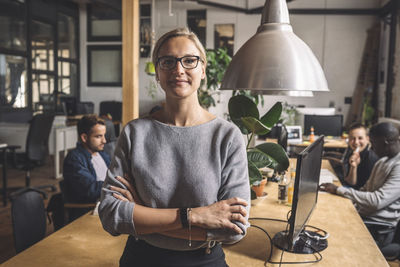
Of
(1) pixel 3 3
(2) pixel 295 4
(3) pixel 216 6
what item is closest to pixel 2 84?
(1) pixel 3 3

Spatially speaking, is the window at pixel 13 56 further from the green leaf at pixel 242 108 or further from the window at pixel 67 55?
the green leaf at pixel 242 108

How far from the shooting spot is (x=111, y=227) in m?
1.13

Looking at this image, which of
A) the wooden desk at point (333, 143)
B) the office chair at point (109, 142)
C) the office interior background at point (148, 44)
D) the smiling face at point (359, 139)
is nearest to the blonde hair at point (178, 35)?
the office chair at point (109, 142)

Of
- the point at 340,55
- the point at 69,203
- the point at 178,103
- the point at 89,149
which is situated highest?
the point at 340,55

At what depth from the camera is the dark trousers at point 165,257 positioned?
1.15 meters

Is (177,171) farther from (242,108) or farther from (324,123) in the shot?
(324,123)

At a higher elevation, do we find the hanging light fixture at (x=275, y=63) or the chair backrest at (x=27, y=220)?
the hanging light fixture at (x=275, y=63)

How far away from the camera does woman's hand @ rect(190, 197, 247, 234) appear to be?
3.62 ft

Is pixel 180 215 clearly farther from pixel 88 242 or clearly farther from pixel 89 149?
pixel 89 149

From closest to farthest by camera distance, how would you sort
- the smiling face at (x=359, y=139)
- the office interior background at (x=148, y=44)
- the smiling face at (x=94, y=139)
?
1. the smiling face at (x=94, y=139)
2. the smiling face at (x=359, y=139)
3. the office interior background at (x=148, y=44)

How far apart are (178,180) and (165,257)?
255 millimetres

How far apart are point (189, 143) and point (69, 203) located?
1.85 meters

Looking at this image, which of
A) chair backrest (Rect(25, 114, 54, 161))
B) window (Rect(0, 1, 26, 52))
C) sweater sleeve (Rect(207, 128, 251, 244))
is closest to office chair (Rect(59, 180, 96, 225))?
sweater sleeve (Rect(207, 128, 251, 244))

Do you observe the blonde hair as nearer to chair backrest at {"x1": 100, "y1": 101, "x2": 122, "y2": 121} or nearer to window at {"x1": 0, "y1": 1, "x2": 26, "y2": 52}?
window at {"x1": 0, "y1": 1, "x2": 26, "y2": 52}
